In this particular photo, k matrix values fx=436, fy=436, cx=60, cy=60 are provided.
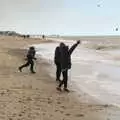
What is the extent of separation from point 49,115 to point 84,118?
2.84ft

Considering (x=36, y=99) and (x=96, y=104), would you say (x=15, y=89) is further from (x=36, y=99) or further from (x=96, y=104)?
(x=96, y=104)

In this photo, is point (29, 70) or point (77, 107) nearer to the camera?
point (77, 107)

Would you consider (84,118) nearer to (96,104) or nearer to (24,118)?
(24,118)

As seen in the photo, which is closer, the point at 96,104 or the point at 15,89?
the point at 96,104

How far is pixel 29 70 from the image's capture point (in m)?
23.1

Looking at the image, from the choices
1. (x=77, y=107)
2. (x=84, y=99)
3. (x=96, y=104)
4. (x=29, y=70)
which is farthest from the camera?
(x=29, y=70)

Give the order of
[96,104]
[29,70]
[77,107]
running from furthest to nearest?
[29,70]
[96,104]
[77,107]

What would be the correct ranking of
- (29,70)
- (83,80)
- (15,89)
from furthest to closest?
(29,70) → (83,80) → (15,89)

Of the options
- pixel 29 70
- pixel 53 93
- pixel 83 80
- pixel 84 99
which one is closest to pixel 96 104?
pixel 84 99

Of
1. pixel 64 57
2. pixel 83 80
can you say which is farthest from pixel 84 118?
pixel 83 80

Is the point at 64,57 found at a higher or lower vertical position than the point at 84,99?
higher

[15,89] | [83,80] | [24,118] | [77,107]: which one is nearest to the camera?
[24,118]

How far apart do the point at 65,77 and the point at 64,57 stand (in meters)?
0.86

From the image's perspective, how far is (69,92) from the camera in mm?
15336
